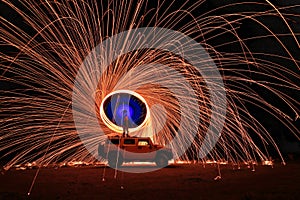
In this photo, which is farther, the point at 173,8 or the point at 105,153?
the point at 173,8

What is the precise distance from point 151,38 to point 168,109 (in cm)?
427

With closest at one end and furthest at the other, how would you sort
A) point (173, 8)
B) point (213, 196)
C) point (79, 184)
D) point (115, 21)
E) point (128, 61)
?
1. point (213, 196)
2. point (79, 184)
3. point (115, 21)
4. point (128, 61)
5. point (173, 8)

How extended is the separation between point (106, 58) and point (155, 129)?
5048 mm

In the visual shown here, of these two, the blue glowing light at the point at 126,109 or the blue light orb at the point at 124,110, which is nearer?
the blue light orb at the point at 124,110

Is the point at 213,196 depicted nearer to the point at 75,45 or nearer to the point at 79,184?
the point at 79,184

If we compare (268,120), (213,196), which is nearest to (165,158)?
(213,196)

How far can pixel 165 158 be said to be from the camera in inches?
753

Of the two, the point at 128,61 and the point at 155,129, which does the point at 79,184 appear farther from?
the point at 155,129

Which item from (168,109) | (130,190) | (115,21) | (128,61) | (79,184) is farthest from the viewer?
(168,109)

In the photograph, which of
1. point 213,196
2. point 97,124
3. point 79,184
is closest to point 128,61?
point 97,124

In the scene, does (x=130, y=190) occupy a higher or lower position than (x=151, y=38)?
lower

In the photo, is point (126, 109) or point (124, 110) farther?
point (126, 109)

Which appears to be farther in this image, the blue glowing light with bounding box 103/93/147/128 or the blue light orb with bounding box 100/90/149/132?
the blue glowing light with bounding box 103/93/147/128

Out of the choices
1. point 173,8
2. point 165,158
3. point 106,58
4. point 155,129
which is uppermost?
point 173,8
